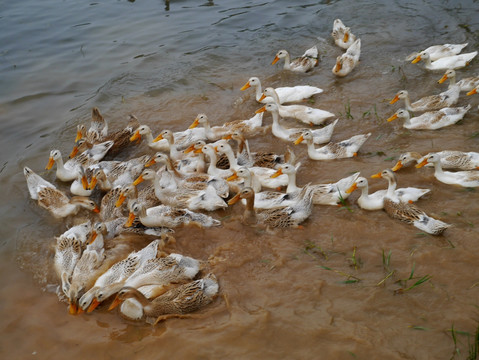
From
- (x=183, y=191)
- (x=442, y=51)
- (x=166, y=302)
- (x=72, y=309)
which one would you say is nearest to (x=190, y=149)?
(x=183, y=191)

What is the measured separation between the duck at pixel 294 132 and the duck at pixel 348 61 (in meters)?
2.49

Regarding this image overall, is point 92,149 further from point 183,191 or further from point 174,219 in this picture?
point 174,219

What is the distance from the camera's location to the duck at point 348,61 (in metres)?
9.95

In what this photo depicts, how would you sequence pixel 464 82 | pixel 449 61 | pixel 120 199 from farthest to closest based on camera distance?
pixel 449 61 < pixel 464 82 < pixel 120 199

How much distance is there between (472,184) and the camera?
6.16m

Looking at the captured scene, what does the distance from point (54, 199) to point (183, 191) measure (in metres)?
1.98

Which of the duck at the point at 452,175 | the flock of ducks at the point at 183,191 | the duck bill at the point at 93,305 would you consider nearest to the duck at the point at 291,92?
the flock of ducks at the point at 183,191

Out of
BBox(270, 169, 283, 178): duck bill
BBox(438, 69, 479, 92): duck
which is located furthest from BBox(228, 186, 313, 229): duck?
BBox(438, 69, 479, 92): duck

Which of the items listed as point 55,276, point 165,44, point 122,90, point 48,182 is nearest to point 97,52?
point 165,44

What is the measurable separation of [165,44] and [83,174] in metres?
6.68

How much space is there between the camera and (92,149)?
779cm

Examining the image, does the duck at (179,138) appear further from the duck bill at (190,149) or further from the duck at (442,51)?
the duck at (442,51)

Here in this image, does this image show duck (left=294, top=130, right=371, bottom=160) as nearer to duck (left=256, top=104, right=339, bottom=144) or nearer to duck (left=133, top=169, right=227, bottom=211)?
duck (left=256, top=104, right=339, bottom=144)

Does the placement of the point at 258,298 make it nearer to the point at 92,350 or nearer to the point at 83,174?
the point at 92,350
